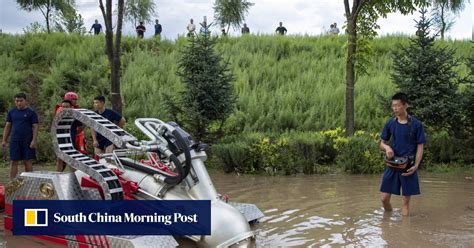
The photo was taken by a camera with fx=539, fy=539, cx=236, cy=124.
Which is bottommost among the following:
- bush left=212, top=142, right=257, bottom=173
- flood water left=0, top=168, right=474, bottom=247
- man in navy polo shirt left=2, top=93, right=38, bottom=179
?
flood water left=0, top=168, right=474, bottom=247

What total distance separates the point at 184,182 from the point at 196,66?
7777mm

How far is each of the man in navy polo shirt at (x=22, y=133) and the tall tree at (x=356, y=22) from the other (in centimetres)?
700

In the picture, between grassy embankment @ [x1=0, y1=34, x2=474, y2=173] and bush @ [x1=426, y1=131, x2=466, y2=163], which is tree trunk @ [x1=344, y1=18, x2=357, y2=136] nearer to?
grassy embankment @ [x1=0, y1=34, x2=474, y2=173]

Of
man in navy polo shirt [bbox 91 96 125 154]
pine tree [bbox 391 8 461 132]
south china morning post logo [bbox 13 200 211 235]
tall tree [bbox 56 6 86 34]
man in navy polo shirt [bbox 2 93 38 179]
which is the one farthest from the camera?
tall tree [bbox 56 6 86 34]

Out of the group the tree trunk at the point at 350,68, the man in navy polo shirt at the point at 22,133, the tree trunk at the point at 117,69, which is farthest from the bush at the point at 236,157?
the man in navy polo shirt at the point at 22,133

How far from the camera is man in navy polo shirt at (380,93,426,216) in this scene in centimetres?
698

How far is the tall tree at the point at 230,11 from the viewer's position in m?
36.6

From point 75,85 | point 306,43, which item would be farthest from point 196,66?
point 306,43

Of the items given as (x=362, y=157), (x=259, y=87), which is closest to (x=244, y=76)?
(x=259, y=87)

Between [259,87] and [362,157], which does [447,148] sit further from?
[259,87]

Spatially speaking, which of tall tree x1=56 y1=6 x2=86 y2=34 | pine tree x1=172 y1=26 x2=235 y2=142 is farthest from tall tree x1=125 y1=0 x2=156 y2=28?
pine tree x1=172 y1=26 x2=235 y2=142

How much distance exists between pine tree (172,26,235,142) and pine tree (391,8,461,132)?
4.07 metres

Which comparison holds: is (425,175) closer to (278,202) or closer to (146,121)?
(278,202)

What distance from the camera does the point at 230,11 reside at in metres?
36.8
